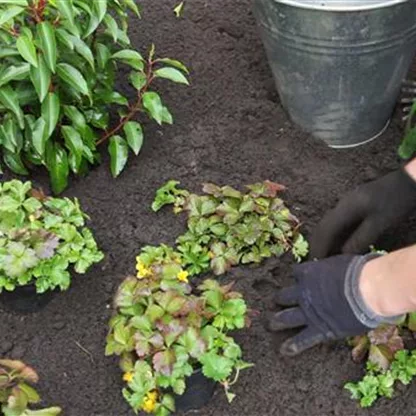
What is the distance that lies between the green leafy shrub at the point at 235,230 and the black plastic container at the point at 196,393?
37 cm

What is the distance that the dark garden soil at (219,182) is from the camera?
219 centimetres

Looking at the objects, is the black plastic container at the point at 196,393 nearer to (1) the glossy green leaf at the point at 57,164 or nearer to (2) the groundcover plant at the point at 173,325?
(2) the groundcover plant at the point at 173,325

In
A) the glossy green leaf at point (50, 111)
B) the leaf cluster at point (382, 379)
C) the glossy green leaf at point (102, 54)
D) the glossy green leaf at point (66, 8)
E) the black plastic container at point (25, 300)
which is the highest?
the glossy green leaf at point (66, 8)

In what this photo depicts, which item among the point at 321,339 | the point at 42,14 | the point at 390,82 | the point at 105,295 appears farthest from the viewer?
the point at 390,82

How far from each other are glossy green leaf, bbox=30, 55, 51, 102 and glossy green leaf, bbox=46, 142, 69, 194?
1.07ft

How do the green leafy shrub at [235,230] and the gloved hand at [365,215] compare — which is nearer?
the gloved hand at [365,215]

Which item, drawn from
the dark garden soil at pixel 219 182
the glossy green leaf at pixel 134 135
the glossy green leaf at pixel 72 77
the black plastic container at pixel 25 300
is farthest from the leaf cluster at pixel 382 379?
the glossy green leaf at pixel 72 77

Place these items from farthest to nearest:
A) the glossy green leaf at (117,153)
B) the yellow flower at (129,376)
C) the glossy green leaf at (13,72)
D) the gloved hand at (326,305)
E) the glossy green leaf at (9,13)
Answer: the glossy green leaf at (117,153)
the glossy green leaf at (13,72)
the glossy green leaf at (9,13)
the yellow flower at (129,376)
the gloved hand at (326,305)

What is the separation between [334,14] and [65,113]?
856 millimetres

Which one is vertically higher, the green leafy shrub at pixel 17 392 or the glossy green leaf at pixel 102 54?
the glossy green leaf at pixel 102 54

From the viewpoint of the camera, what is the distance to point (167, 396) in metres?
2.01

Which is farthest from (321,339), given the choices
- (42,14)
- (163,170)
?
(42,14)

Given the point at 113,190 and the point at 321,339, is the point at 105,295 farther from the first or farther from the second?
the point at 321,339

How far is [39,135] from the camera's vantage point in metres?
2.41
